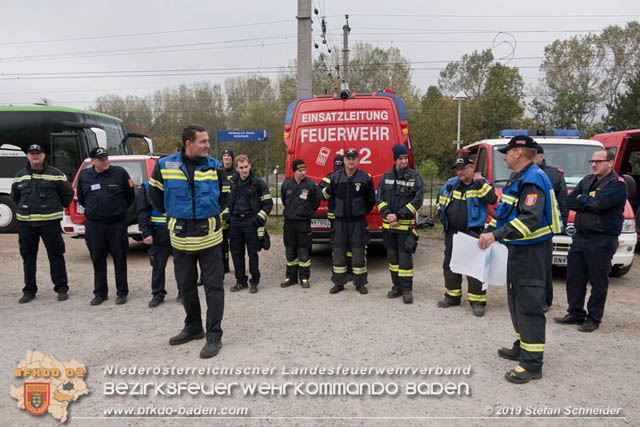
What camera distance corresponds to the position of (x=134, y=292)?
6.23 m

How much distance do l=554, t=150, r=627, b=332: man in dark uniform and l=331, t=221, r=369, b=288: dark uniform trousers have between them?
2.53m

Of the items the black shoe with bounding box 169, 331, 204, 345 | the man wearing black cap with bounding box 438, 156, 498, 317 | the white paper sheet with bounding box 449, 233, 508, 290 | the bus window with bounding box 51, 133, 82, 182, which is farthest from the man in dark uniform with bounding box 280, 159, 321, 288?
the bus window with bounding box 51, 133, 82, 182

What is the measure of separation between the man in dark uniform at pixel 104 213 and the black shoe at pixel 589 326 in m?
5.42

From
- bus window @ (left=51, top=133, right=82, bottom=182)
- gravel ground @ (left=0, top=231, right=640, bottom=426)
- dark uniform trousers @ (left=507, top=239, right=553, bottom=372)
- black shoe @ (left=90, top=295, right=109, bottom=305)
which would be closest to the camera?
gravel ground @ (left=0, top=231, right=640, bottom=426)

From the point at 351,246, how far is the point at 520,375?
3.00 metres

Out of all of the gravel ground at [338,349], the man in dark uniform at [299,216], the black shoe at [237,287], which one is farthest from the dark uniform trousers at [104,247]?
the man in dark uniform at [299,216]

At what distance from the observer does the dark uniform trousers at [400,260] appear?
224 inches

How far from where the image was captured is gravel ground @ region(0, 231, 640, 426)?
10.2ft

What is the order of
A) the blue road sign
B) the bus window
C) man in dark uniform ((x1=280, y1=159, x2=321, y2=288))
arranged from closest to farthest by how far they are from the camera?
man in dark uniform ((x1=280, y1=159, x2=321, y2=288)) → the bus window → the blue road sign

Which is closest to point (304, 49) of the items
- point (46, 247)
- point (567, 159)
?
point (567, 159)

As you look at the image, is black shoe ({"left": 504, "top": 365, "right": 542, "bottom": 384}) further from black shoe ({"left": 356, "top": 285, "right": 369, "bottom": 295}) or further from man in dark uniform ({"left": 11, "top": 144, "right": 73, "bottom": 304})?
man in dark uniform ({"left": 11, "top": 144, "right": 73, "bottom": 304})

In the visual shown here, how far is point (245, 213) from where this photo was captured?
6.15 metres

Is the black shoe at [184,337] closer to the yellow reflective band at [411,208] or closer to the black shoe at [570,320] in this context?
the yellow reflective band at [411,208]

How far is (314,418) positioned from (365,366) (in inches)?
33.9
